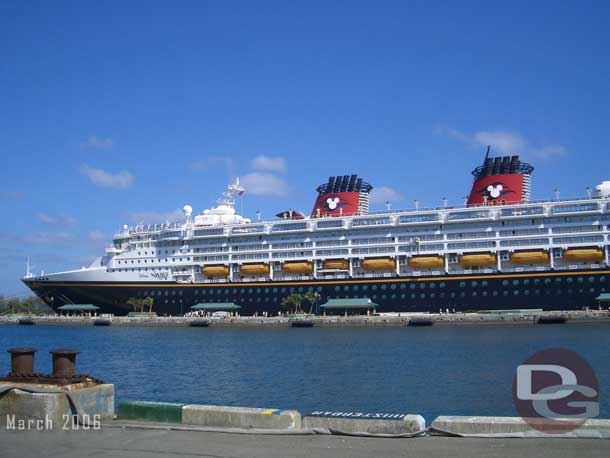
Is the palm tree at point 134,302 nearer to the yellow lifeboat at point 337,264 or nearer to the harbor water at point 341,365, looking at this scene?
the harbor water at point 341,365

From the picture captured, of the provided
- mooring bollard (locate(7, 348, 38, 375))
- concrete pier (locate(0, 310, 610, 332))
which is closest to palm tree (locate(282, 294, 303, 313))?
concrete pier (locate(0, 310, 610, 332))

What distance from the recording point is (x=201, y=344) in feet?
132

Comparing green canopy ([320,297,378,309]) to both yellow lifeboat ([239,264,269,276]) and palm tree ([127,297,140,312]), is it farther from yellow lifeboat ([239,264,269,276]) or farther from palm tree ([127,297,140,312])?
palm tree ([127,297,140,312])

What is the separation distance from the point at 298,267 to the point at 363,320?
9.83 m

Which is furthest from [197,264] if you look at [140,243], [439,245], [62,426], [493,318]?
[62,426]

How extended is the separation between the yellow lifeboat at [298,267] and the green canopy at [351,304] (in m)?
4.41

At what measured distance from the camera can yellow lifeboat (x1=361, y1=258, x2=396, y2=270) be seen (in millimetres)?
56719

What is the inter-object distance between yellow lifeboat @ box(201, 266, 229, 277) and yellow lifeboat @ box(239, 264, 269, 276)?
75.2 inches

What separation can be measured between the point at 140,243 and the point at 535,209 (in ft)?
130

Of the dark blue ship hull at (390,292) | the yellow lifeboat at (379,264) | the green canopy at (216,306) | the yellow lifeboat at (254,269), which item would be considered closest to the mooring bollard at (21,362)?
the dark blue ship hull at (390,292)

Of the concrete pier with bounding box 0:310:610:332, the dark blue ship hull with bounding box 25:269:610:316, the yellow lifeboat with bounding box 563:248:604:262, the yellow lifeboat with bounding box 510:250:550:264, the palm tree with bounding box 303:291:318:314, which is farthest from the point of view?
the palm tree with bounding box 303:291:318:314

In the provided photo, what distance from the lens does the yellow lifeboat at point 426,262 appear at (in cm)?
5503

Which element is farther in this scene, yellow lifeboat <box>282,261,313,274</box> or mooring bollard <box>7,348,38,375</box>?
yellow lifeboat <box>282,261,313,274</box>

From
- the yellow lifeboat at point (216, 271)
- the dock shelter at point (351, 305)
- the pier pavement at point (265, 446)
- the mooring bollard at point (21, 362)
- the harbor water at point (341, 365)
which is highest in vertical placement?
the yellow lifeboat at point (216, 271)
